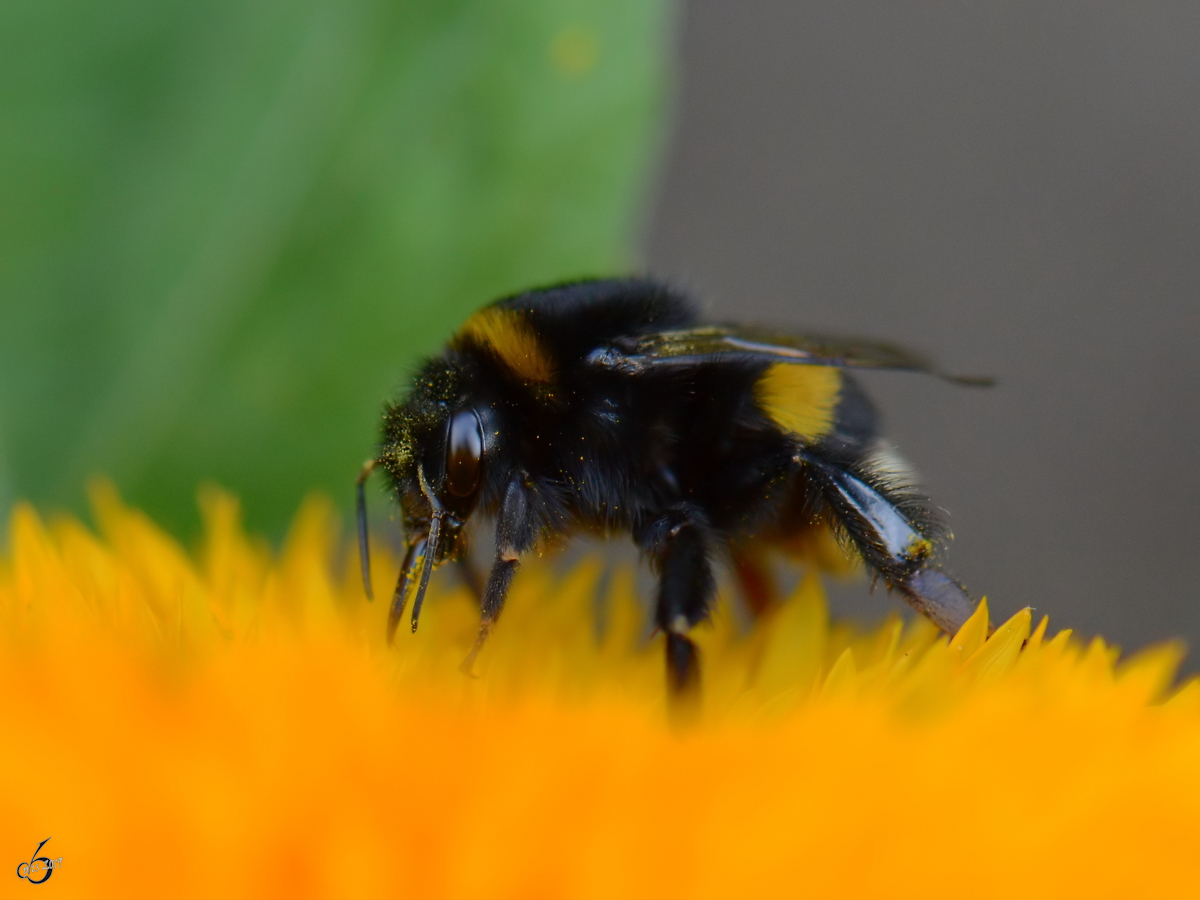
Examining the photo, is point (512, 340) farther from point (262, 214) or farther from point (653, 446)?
point (262, 214)

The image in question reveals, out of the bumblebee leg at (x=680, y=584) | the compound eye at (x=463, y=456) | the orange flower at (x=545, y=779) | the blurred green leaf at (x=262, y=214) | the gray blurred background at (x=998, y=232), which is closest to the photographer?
the orange flower at (x=545, y=779)

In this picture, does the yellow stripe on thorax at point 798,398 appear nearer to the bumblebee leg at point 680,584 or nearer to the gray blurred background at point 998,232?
the bumblebee leg at point 680,584

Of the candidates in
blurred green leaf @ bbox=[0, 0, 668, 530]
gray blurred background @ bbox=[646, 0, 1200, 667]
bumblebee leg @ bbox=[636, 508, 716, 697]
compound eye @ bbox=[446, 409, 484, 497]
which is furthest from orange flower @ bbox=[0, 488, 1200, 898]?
gray blurred background @ bbox=[646, 0, 1200, 667]

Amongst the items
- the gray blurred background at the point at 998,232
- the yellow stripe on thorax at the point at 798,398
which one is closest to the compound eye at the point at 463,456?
the yellow stripe on thorax at the point at 798,398

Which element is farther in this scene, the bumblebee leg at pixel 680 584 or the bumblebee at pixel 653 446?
the bumblebee at pixel 653 446

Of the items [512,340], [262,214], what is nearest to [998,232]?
[262,214]

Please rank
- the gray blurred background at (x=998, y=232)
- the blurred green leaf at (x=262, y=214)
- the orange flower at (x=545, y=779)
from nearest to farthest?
1. the orange flower at (x=545, y=779)
2. the blurred green leaf at (x=262, y=214)
3. the gray blurred background at (x=998, y=232)

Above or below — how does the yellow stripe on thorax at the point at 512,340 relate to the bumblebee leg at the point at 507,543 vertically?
above

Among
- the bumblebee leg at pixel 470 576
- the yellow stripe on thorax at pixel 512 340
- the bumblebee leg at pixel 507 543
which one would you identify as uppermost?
the yellow stripe on thorax at pixel 512 340

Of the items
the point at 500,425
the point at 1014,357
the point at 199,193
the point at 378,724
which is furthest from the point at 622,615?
the point at 1014,357
